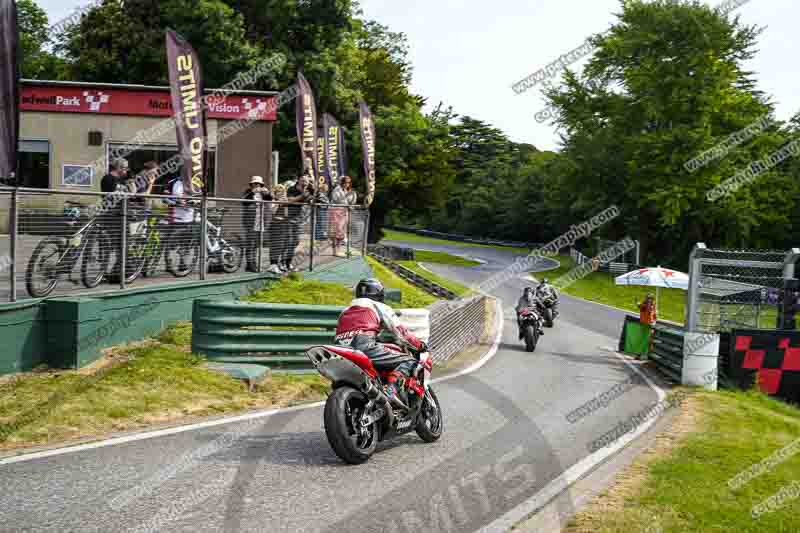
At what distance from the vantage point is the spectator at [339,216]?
18734 mm

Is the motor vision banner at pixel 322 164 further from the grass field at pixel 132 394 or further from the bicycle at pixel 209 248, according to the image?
the grass field at pixel 132 394

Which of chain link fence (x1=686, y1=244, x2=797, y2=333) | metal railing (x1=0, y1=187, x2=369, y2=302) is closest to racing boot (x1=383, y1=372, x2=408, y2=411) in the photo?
metal railing (x1=0, y1=187, x2=369, y2=302)

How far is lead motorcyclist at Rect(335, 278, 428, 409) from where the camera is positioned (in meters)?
7.79

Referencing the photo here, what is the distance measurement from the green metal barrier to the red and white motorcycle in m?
3.76

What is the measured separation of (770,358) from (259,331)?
375 inches

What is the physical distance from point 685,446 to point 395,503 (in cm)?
407

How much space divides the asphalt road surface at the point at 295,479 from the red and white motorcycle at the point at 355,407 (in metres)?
0.20

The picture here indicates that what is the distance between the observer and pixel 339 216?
19188 millimetres

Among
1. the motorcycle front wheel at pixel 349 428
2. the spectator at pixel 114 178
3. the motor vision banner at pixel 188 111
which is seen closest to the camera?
the motorcycle front wheel at pixel 349 428

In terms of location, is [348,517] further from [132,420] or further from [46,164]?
[46,164]

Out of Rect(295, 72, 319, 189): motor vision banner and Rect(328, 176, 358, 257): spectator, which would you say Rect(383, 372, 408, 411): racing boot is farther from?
Rect(295, 72, 319, 189): motor vision banner

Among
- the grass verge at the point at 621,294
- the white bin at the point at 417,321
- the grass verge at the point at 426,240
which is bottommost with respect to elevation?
the grass verge at the point at 621,294

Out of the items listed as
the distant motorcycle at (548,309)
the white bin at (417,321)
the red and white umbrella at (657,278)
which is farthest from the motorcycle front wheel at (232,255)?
the red and white umbrella at (657,278)

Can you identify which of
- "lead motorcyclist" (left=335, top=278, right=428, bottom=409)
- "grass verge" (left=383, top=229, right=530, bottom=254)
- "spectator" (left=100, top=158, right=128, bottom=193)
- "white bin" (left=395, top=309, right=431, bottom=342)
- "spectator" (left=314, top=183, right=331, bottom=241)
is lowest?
"grass verge" (left=383, top=229, right=530, bottom=254)
